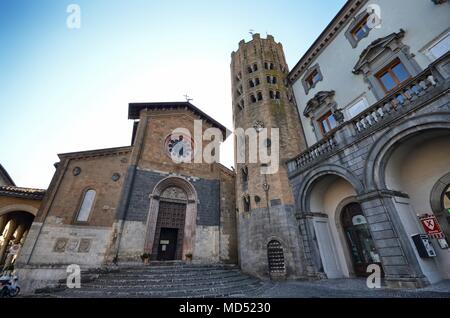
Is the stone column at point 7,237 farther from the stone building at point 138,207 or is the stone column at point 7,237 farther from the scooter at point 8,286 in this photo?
the scooter at point 8,286

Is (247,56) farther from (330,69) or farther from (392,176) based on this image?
(392,176)

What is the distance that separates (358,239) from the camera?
9.22 metres

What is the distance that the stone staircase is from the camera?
718cm

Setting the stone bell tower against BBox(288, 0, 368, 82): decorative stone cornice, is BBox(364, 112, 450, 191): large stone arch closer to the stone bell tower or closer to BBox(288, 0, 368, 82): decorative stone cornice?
the stone bell tower

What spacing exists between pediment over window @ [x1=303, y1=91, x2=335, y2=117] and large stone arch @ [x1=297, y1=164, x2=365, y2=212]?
15.5 ft

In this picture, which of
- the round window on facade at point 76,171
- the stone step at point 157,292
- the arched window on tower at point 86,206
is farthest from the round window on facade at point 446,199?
the round window on facade at point 76,171

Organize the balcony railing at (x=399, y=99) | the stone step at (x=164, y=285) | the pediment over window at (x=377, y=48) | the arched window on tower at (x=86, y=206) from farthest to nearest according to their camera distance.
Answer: the arched window on tower at (x=86, y=206) < the pediment over window at (x=377, y=48) < the stone step at (x=164, y=285) < the balcony railing at (x=399, y=99)

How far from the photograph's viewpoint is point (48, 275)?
9430 millimetres

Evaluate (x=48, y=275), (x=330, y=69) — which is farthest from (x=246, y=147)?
(x=48, y=275)

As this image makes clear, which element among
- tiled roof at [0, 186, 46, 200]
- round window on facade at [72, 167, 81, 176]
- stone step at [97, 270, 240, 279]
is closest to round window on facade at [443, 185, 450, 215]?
stone step at [97, 270, 240, 279]

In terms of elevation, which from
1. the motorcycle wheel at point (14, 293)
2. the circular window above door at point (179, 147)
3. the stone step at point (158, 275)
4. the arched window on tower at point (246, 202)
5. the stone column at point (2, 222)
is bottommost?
the motorcycle wheel at point (14, 293)

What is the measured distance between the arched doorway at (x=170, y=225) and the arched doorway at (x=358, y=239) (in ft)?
32.1

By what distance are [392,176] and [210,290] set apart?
840cm

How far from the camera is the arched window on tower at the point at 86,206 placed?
11234 mm
